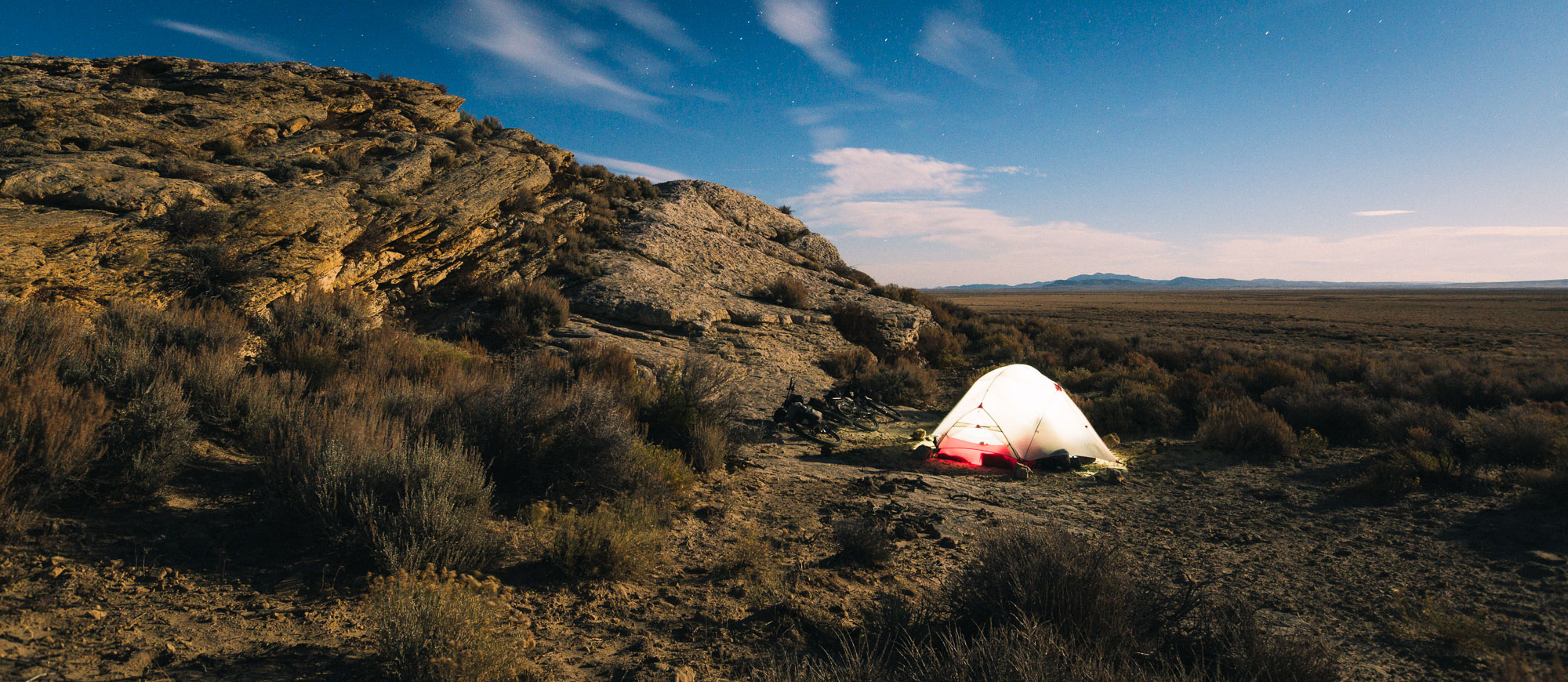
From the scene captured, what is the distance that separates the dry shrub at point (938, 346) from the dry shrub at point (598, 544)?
1265cm

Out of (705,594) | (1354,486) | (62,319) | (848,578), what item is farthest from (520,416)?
(1354,486)

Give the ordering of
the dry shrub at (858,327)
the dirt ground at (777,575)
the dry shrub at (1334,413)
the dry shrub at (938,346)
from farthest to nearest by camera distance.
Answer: the dry shrub at (938,346), the dry shrub at (858,327), the dry shrub at (1334,413), the dirt ground at (777,575)

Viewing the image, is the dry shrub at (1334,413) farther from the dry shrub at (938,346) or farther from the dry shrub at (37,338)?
the dry shrub at (37,338)

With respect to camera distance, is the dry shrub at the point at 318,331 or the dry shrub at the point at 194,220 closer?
the dry shrub at the point at 318,331

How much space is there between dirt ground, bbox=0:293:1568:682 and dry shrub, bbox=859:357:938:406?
4313 millimetres

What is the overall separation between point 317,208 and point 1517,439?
1718 centimetres

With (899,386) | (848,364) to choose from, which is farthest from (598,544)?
(848,364)

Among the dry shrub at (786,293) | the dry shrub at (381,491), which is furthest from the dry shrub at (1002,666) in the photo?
the dry shrub at (786,293)

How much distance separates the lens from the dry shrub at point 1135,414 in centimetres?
1031

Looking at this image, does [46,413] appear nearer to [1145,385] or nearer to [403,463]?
[403,463]

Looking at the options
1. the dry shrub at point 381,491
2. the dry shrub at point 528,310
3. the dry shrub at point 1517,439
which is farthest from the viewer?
the dry shrub at point 528,310

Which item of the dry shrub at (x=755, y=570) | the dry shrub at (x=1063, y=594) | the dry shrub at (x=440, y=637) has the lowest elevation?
the dry shrub at (x=755, y=570)

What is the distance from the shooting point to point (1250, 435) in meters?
8.73

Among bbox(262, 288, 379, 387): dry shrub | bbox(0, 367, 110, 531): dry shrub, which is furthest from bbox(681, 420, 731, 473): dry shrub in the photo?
bbox(0, 367, 110, 531): dry shrub
